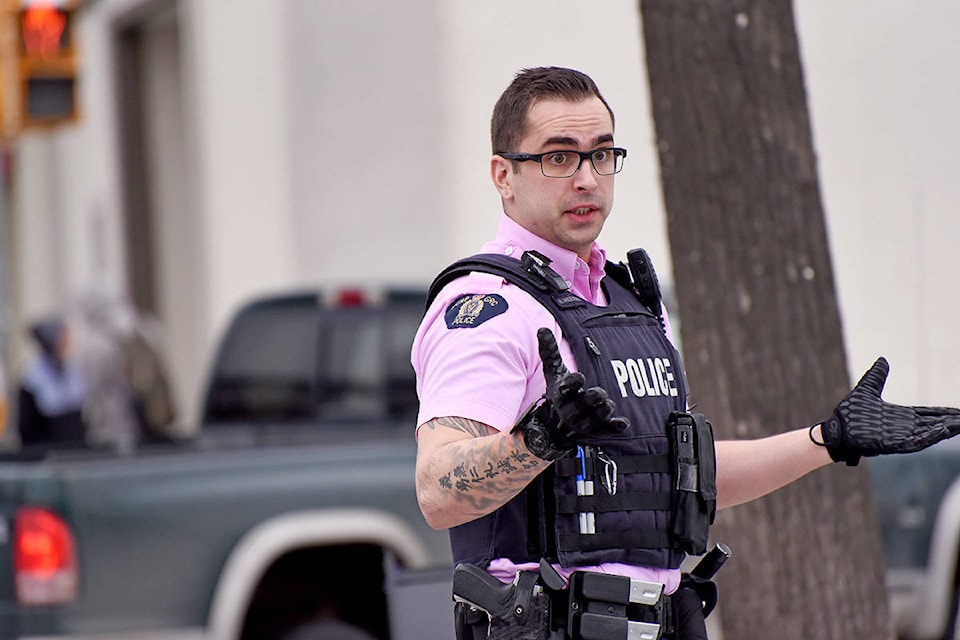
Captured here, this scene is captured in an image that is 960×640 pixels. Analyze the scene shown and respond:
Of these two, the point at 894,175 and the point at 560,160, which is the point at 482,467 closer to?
the point at 560,160

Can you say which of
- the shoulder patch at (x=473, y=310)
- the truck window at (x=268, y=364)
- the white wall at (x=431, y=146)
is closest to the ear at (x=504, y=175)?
the shoulder patch at (x=473, y=310)

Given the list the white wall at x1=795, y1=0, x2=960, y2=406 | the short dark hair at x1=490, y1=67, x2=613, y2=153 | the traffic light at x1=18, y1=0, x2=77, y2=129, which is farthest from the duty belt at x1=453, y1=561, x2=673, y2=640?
the traffic light at x1=18, y1=0, x2=77, y2=129

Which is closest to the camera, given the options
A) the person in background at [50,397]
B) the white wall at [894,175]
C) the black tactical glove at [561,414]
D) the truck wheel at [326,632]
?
the black tactical glove at [561,414]

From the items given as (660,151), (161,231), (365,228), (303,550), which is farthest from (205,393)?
(161,231)

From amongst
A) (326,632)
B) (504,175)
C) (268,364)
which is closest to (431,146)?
(268,364)

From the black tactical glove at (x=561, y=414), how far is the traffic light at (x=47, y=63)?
28.2 feet

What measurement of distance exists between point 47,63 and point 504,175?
8255 mm

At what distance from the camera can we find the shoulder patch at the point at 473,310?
8.39 feet

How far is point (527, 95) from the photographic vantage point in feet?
8.97

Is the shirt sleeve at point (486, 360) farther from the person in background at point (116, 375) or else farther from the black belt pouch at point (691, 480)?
the person in background at point (116, 375)

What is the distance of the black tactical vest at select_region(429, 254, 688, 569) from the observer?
2598 millimetres

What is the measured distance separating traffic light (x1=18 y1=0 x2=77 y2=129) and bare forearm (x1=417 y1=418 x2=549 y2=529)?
8430mm

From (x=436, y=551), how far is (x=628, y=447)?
287cm

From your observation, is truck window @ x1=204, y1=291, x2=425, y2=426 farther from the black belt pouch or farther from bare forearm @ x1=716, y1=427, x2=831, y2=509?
the black belt pouch
